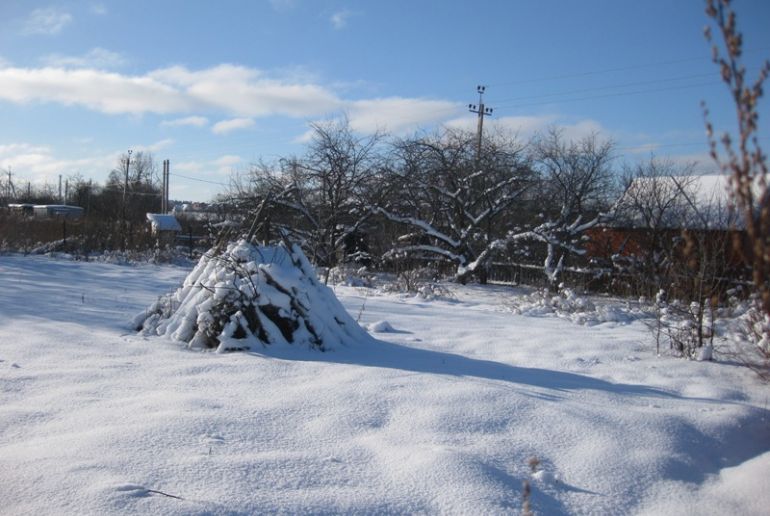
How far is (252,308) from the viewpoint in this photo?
6.01 metres

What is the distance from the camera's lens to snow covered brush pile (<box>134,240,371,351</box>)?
5.89 m

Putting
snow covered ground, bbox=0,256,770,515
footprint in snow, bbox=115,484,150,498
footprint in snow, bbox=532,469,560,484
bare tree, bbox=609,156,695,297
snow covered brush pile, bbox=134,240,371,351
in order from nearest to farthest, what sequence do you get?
footprint in snow, bbox=115,484,150,498 → snow covered ground, bbox=0,256,770,515 → footprint in snow, bbox=532,469,560,484 → snow covered brush pile, bbox=134,240,371,351 → bare tree, bbox=609,156,695,297

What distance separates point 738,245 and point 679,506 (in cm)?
200

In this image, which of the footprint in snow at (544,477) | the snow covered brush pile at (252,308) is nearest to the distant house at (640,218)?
the snow covered brush pile at (252,308)

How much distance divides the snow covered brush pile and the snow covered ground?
0.25m

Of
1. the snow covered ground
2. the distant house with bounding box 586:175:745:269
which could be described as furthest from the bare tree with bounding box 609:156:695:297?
the snow covered ground

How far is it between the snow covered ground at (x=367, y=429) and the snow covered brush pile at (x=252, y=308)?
25 cm

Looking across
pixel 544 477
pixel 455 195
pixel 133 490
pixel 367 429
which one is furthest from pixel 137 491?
pixel 455 195

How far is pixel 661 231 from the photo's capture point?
1560 centimetres

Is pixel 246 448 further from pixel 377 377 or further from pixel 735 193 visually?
pixel 735 193

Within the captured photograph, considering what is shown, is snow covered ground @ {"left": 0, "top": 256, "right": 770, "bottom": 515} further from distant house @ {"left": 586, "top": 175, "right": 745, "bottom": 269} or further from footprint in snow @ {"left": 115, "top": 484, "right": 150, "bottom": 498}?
distant house @ {"left": 586, "top": 175, "right": 745, "bottom": 269}

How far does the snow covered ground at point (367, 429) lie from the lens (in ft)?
9.26

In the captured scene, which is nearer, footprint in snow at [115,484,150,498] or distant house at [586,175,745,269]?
footprint in snow at [115,484,150,498]

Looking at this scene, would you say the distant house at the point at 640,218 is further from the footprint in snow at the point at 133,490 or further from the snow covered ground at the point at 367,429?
the footprint in snow at the point at 133,490
